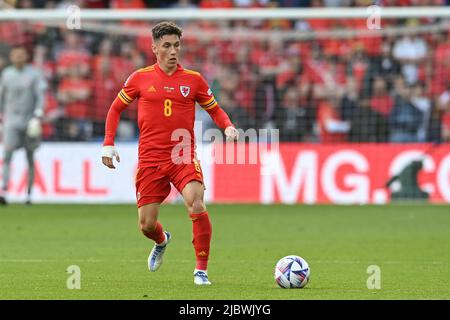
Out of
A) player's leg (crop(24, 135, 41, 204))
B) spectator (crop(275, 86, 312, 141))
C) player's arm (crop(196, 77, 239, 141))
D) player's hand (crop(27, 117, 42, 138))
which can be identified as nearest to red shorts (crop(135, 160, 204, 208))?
player's arm (crop(196, 77, 239, 141))

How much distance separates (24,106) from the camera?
810 inches

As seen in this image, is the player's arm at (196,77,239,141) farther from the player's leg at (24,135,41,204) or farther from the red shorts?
the player's leg at (24,135,41,204)

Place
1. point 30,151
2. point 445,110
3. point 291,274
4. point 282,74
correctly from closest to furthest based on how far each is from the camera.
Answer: point 291,274
point 30,151
point 445,110
point 282,74

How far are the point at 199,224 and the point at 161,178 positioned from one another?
23.3 inches

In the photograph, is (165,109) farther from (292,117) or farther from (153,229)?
(292,117)

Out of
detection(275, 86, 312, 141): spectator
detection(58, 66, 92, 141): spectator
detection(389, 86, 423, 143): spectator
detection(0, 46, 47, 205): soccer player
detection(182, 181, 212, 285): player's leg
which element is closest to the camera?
detection(182, 181, 212, 285): player's leg

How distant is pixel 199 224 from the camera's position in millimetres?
9961

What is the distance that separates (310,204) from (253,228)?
5.15 meters

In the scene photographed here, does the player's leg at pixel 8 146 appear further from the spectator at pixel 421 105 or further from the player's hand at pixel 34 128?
the spectator at pixel 421 105

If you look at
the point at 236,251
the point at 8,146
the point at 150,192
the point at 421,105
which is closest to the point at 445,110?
the point at 421,105

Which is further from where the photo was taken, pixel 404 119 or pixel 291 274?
pixel 404 119

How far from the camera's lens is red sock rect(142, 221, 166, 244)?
10.5 meters
